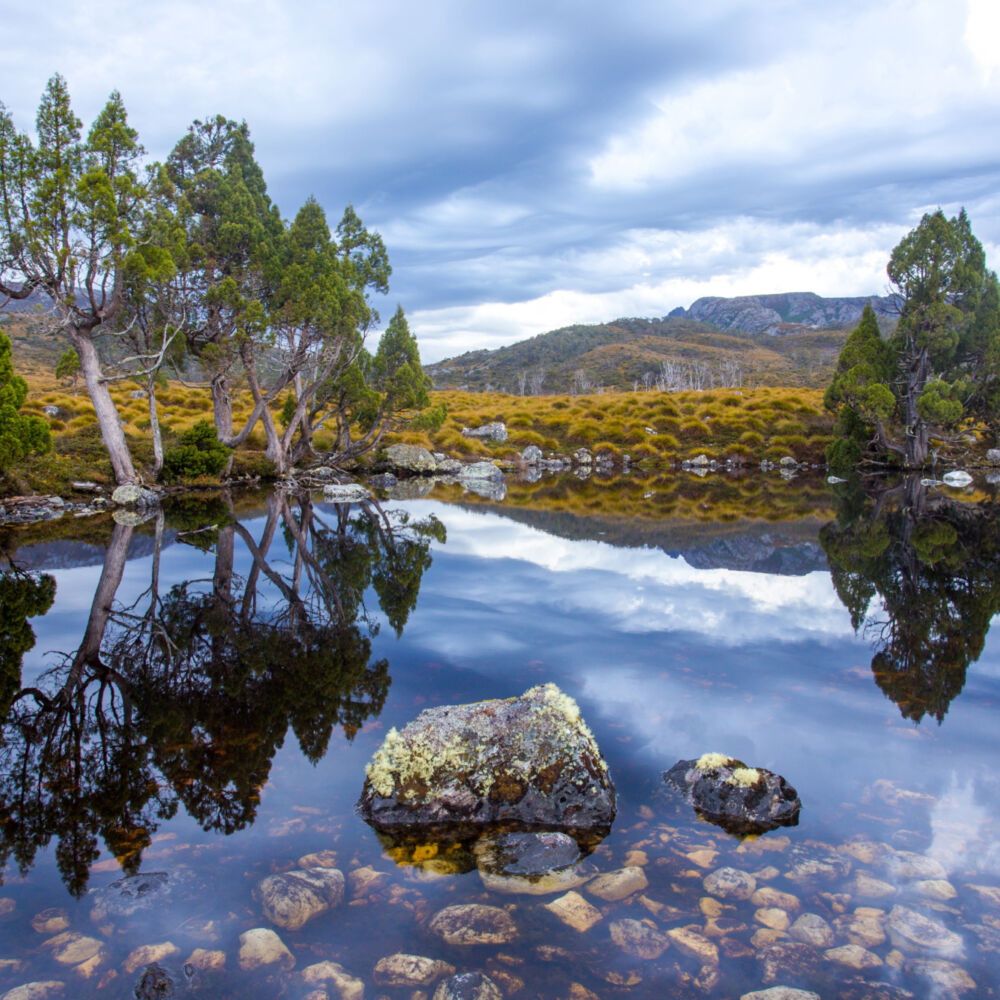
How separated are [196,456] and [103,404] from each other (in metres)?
5.05

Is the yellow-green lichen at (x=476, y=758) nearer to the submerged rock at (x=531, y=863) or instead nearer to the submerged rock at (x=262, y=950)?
the submerged rock at (x=531, y=863)

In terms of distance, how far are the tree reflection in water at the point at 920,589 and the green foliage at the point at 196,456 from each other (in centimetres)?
2052

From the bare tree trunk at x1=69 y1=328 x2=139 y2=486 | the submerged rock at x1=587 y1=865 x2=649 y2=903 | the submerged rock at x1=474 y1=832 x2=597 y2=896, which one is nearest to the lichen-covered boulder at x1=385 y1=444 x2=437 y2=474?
the bare tree trunk at x1=69 y1=328 x2=139 y2=486

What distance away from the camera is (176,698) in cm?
638

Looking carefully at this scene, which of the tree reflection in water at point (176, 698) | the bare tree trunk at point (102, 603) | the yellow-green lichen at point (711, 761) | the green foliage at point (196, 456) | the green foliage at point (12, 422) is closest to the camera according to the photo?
the tree reflection in water at point (176, 698)

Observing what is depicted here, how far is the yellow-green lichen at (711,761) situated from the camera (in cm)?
502

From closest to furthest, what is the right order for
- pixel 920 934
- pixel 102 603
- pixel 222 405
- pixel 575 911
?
pixel 920 934 < pixel 575 911 < pixel 102 603 < pixel 222 405

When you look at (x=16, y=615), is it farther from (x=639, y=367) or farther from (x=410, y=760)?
(x=639, y=367)

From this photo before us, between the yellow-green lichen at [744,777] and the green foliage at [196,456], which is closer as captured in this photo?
the yellow-green lichen at [744,777]

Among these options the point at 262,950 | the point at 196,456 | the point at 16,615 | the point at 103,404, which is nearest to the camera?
the point at 262,950

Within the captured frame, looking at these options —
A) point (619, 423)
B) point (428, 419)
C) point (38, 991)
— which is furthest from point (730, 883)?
point (619, 423)

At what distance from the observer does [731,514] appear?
67.2 feet

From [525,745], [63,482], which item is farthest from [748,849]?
[63,482]

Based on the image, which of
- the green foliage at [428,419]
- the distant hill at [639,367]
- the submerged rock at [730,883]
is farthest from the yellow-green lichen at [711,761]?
the distant hill at [639,367]
